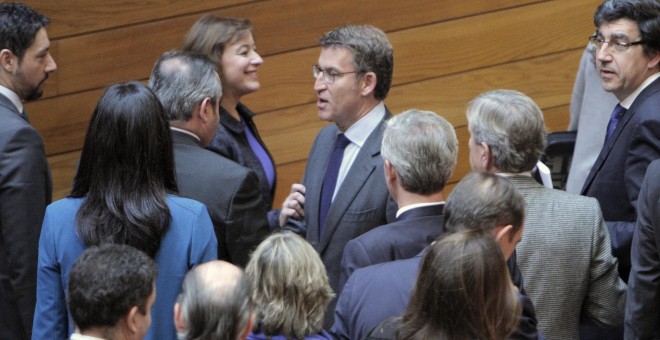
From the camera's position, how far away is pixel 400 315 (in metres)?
2.75

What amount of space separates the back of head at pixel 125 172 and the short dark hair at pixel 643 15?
1946 mm

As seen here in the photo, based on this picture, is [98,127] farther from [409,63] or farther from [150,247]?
[409,63]

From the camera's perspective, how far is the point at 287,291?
8.77 feet

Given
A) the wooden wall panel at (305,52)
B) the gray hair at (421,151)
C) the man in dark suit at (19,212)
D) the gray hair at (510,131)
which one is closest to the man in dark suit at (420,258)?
the gray hair at (421,151)

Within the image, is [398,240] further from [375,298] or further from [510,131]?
[510,131]

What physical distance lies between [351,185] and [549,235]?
2.69 feet

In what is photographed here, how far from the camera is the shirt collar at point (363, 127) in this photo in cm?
412

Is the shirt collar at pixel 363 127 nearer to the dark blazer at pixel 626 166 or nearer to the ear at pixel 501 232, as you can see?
the dark blazer at pixel 626 166

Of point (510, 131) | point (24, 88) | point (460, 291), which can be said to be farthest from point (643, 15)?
point (24, 88)

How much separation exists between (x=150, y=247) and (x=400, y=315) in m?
0.70

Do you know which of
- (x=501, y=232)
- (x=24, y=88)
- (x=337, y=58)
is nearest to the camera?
(x=501, y=232)

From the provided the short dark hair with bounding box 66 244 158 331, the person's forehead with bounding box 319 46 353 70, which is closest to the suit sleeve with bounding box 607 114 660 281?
the person's forehead with bounding box 319 46 353 70

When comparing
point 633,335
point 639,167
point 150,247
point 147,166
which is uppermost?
point 147,166

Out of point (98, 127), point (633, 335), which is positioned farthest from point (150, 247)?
point (633, 335)
